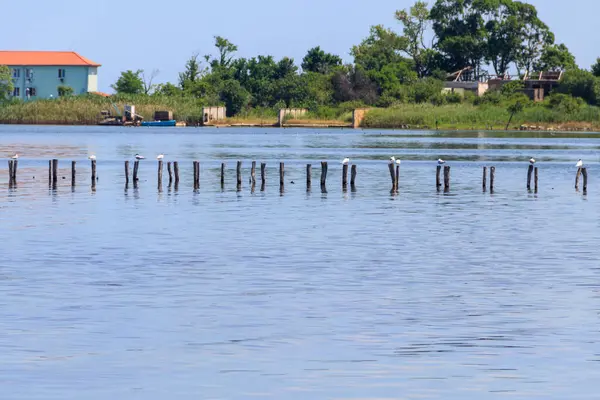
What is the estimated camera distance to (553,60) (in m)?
168

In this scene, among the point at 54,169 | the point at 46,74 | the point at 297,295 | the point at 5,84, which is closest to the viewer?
the point at 297,295

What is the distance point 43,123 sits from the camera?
170 m

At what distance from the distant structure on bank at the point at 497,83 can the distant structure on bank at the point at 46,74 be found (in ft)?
193

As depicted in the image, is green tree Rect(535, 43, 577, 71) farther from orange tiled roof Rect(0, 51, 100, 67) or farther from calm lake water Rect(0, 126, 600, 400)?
calm lake water Rect(0, 126, 600, 400)

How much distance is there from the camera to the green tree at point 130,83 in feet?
632

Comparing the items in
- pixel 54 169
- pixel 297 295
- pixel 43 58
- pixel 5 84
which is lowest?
pixel 297 295

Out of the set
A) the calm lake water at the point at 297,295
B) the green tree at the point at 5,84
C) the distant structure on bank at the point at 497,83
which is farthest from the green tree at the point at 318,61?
the calm lake water at the point at 297,295

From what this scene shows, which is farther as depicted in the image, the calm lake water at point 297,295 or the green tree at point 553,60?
the green tree at point 553,60

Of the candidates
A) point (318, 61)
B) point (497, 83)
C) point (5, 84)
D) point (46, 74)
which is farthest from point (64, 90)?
point (497, 83)

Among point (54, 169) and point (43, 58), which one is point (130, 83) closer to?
point (43, 58)

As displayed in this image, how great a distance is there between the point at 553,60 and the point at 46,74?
2953 inches

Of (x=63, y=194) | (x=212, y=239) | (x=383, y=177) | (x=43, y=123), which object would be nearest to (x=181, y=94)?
(x=43, y=123)

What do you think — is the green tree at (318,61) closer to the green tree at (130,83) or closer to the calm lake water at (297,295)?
the green tree at (130,83)

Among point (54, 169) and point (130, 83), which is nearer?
point (54, 169)
